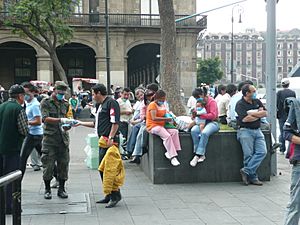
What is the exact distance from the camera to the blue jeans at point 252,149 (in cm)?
845

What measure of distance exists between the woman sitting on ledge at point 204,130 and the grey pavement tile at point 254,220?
2291mm

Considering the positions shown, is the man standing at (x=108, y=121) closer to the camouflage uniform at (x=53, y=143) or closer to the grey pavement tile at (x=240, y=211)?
the camouflage uniform at (x=53, y=143)

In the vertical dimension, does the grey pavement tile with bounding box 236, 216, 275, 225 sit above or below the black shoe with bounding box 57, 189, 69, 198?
below

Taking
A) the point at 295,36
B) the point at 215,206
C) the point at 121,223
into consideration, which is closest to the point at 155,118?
the point at 215,206

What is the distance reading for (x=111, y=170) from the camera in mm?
7016

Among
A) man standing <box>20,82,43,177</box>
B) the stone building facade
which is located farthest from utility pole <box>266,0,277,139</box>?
the stone building facade

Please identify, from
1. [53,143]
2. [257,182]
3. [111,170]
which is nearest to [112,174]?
[111,170]

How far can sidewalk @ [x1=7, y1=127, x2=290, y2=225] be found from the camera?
20.9 feet

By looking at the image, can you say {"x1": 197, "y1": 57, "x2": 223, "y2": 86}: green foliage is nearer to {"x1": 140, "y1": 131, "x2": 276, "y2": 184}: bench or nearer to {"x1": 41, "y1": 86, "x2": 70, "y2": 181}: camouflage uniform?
{"x1": 140, "y1": 131, "x2": 276, "y2": 184}: bench

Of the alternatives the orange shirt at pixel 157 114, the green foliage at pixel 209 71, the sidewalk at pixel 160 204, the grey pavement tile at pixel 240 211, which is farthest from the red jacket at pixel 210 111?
the green foliage at pixel 209 71

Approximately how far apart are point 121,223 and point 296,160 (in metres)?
2.53

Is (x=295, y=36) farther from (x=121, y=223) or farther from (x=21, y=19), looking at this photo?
(x=121, y=223)

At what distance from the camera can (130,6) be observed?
130 ft

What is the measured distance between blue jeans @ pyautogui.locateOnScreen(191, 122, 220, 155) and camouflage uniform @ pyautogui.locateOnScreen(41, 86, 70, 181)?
2.52 metres
